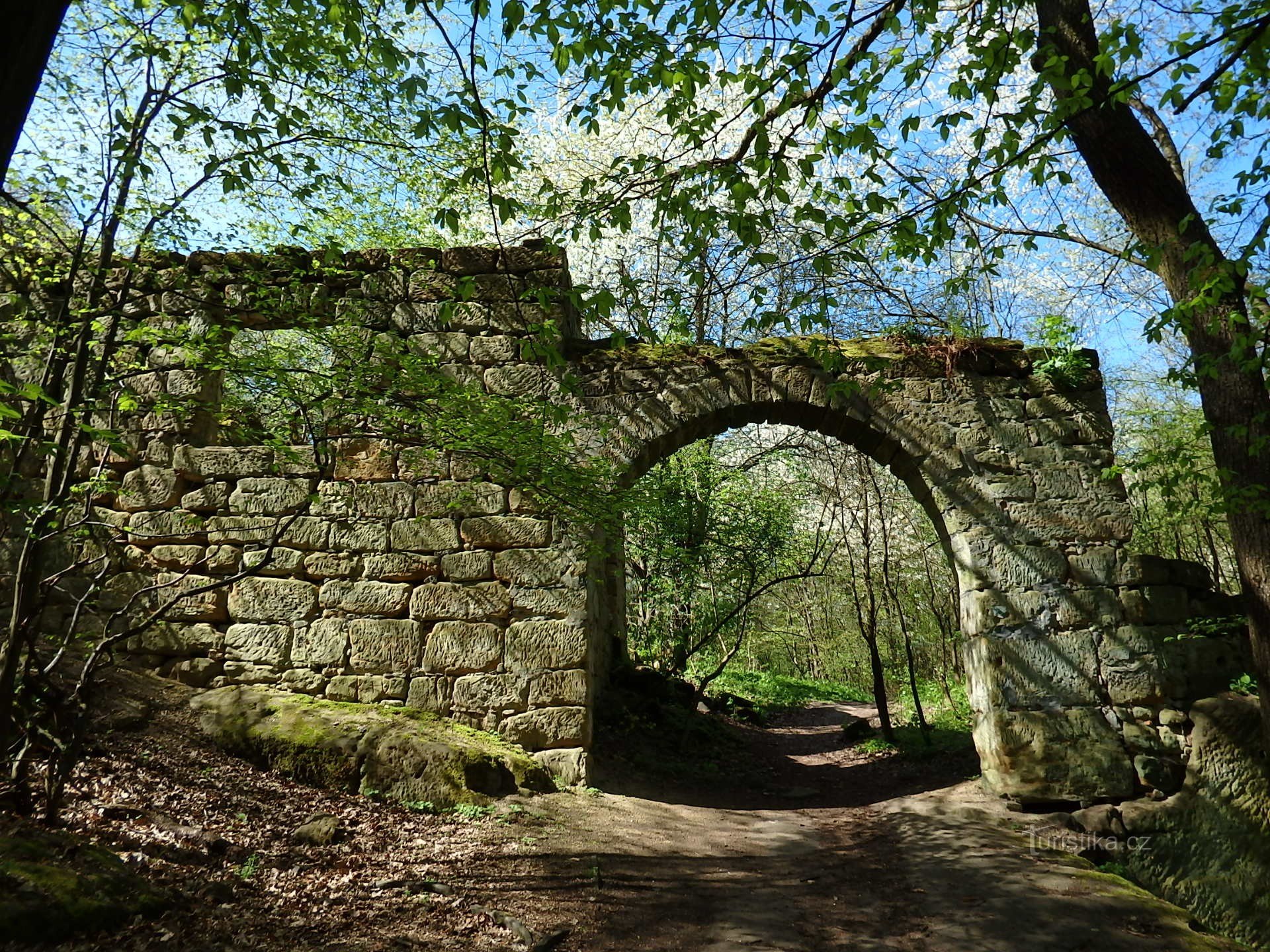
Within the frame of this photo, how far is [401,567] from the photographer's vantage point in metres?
6.11

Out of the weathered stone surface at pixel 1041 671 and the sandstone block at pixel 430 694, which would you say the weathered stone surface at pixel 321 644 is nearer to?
the sandstone block at pixel 430 694

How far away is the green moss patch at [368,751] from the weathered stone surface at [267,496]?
145 centimetres

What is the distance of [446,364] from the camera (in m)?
6.46

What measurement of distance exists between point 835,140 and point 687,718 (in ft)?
21.1

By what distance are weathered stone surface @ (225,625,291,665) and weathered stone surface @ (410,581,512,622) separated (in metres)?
1.01

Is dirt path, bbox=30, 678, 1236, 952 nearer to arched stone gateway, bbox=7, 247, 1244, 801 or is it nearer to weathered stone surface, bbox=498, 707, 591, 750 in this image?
weathered stone surface, bbox=498, 707, 591, 750

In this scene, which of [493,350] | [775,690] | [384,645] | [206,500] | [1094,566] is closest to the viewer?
[384,645]

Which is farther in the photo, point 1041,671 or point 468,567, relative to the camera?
point 468,567

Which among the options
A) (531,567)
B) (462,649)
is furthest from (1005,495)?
(462,649)

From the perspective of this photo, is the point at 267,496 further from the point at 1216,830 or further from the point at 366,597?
the point at 1216,830

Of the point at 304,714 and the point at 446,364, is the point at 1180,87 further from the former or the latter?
the point at 304,714

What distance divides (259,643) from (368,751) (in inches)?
60.0

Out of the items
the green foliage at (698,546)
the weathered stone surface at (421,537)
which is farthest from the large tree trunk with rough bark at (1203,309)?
the weathered stone surface at (421,537)

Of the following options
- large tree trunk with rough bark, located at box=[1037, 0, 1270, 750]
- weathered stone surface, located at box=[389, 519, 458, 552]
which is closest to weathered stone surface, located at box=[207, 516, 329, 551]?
weathered stone surface, located at box=[389, 519, 458, 552]
